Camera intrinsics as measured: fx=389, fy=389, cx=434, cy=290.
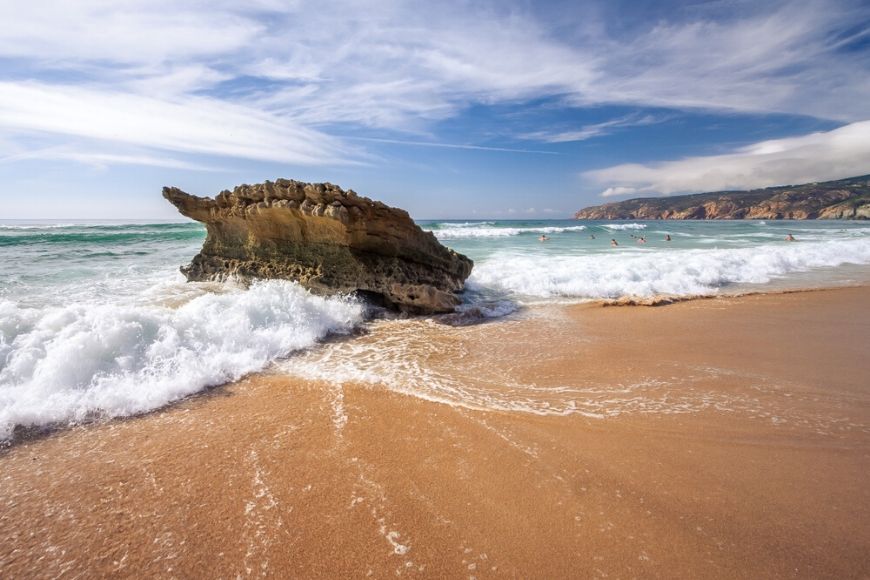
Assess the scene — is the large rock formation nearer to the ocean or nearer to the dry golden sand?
the ocean

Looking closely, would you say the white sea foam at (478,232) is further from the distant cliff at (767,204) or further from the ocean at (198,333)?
the distant cliff at (767,204)

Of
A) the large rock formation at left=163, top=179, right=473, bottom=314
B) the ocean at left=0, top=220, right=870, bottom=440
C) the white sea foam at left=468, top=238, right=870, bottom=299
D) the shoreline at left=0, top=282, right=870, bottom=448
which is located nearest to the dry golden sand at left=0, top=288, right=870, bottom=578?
the shoreline at left=0, top=282, right=870, bottom=448

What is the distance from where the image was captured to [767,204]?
84.9 meters

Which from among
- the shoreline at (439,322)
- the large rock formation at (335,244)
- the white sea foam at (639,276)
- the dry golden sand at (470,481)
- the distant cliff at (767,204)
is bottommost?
the dry golden sand at (470,481)

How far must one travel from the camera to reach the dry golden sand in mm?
2164

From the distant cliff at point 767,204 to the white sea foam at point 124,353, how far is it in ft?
309

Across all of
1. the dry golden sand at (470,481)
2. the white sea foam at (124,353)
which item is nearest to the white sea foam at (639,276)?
the dry golden sand at (470,481)

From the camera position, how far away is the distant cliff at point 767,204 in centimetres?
7200

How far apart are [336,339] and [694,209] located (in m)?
116

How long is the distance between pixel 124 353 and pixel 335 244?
4.18 metres

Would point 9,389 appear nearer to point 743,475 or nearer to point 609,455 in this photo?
point 609,455

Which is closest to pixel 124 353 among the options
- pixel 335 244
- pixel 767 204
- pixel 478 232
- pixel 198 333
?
pixel 198 333

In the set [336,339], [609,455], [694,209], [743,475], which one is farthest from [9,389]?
[694,209]

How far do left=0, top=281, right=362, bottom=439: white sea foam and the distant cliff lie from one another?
94210 millimetres
